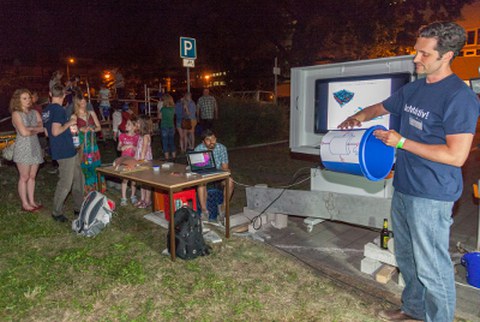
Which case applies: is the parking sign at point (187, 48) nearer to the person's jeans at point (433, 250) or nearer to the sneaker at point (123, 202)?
the sneaker at point (123, 202)

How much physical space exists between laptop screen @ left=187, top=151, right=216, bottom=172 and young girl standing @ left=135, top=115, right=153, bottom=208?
1320mm

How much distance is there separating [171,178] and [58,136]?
1.80 m

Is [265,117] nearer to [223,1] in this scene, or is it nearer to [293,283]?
[223,1]

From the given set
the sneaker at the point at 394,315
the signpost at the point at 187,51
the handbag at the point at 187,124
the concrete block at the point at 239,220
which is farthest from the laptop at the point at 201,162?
the handbag at the point at 187,124

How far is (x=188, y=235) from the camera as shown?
4.31 m

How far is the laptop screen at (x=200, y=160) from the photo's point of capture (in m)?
4.93

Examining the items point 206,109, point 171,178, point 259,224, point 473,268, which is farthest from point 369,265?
point 206,109

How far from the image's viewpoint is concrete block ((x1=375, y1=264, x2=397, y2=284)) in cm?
402

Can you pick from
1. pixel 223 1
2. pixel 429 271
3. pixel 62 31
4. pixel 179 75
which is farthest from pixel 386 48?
pixel 429 271

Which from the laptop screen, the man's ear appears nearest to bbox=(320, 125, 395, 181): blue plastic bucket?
the man's ear

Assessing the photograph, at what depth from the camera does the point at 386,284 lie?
158 inches

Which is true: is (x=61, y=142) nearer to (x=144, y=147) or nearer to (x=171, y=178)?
(x=144, y=147)

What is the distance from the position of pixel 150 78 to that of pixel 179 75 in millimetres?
2027

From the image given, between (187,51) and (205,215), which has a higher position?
(187,51)
